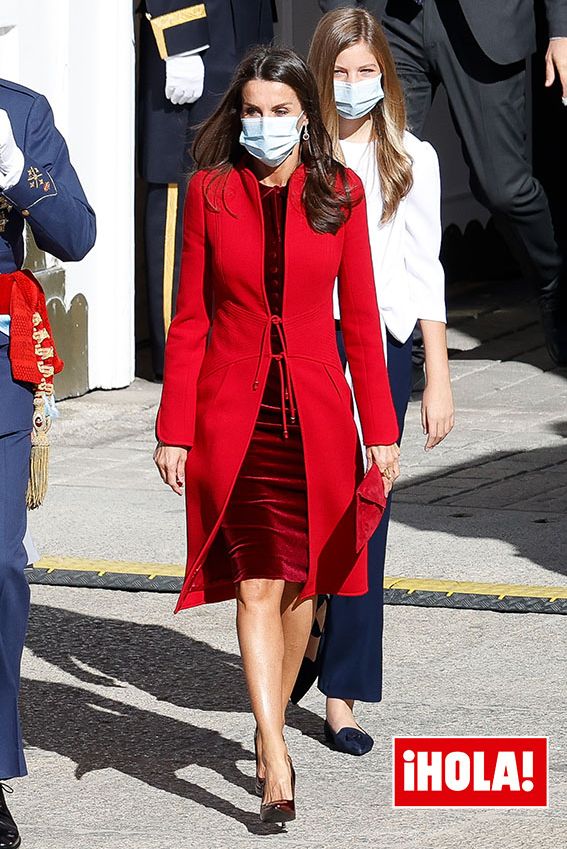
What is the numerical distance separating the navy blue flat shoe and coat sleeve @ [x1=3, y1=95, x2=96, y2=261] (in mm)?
1326

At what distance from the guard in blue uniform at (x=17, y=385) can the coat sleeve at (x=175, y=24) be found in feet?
15.0

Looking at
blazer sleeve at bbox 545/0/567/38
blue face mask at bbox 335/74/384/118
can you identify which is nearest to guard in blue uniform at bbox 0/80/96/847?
blue face mask at bbox 335/74/384/118

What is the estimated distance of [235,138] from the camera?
14.5ft

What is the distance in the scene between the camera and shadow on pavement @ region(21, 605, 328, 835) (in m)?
4.64

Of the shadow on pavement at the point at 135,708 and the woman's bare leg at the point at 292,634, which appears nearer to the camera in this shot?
the woman's bare leg at the point at 292,634

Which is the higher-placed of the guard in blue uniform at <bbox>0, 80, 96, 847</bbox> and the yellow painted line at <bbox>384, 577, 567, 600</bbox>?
the guard in blue uniform at <bbox>0, 80, 96, 847</bbox>

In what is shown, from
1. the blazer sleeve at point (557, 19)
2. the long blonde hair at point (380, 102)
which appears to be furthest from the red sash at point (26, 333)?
the blazer sleeve at point (557, 19)

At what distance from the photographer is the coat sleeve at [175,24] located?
346 inches

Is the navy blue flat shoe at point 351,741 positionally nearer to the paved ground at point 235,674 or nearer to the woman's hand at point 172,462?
the paved ground at point 235,674

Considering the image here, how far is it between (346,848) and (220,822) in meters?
0.32

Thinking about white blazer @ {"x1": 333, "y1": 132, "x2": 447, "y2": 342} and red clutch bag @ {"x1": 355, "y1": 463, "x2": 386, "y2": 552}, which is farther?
white blazer @ {"x1": 333, "y1": 132, "x2": 447, "y2": 342}

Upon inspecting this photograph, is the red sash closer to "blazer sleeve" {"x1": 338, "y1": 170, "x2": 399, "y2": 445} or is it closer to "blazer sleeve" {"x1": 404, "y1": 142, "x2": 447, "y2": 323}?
"blazer sleeve" {"x1": 338, "y1": 170, "x2": 399, "y2": 445}

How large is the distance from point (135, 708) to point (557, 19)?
168 inches

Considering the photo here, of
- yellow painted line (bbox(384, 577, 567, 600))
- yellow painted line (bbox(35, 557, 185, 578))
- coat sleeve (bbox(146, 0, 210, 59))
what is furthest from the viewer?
coat sleeve (bbox(146, 0, 210, 59))
